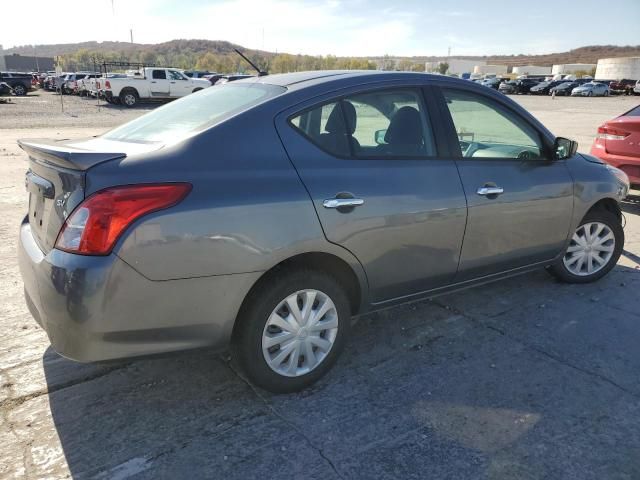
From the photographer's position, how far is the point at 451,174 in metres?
3.31

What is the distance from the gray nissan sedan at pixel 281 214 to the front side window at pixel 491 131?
0.05 ft

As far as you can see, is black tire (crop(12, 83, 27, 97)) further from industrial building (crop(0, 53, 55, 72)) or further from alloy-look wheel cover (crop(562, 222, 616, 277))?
industrial building (crop(0, 53, 55, 72))

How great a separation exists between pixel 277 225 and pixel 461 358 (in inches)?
62.6

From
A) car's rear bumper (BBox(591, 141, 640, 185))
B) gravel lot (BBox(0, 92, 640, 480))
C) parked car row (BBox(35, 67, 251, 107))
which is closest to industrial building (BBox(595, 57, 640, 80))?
parked car row (BBox(35, 67, 251, 107))

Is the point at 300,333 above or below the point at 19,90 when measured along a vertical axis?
below

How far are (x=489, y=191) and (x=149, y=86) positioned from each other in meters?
27.1

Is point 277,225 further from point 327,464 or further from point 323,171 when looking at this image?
point 327,464

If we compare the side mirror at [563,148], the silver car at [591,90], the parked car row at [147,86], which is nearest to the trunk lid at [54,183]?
the side mirror at [563,148]

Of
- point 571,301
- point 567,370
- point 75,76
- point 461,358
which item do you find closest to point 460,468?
point 461,358

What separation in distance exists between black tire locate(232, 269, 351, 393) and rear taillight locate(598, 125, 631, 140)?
19.2ft

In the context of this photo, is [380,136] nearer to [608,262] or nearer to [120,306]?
[120,306]

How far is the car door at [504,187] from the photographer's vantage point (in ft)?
11.3

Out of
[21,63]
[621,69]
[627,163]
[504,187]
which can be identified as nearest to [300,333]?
→ [504,187]

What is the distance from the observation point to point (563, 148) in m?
3.99
